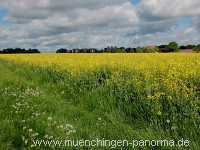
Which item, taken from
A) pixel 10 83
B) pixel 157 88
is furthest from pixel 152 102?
pixel 10 83

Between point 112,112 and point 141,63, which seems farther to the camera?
point 141,63

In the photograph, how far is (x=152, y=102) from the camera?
8320 mm

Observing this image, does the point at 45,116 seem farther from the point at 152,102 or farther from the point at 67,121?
the point at 152,102

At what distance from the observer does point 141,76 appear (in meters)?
11.5

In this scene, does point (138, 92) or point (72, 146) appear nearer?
point (72, 146)

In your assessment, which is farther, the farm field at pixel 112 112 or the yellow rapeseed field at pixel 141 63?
the yellow rapeseed field at pixel 141 63

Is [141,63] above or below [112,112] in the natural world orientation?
above

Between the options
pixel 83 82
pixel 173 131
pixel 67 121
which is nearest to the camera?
pixel 173 131

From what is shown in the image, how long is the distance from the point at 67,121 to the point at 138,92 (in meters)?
2.19

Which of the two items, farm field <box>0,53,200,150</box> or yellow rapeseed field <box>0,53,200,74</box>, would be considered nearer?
farm field <box>0,53,200,150</box>

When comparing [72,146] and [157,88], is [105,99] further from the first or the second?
[72,146]

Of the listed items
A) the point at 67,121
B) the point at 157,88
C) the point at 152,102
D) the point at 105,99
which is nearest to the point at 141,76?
the point at 105,99

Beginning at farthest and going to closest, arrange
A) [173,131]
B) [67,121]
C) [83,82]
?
[83,82], [67,121], [173,131]

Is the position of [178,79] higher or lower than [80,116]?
higher
